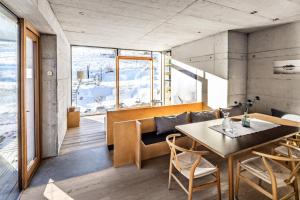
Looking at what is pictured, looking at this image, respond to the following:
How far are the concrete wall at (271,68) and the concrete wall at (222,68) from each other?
0.67 ft

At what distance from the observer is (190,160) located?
7.17ft

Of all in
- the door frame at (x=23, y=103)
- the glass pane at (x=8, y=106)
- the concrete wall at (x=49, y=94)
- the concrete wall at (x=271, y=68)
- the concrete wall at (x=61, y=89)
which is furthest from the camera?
the concrete wall at (x=271, y=68)

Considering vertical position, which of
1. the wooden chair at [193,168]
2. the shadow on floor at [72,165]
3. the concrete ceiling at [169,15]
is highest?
the concrete ceiling at [169,15]

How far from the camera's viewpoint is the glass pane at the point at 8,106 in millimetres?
1922

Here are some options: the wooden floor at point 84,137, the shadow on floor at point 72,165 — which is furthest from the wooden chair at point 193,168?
the wooden floor at point 84,137

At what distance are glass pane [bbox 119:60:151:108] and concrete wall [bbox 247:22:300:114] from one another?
3.87m

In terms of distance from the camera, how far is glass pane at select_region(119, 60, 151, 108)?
22.1 feet

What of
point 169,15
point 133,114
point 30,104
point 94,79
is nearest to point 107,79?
point 94,79

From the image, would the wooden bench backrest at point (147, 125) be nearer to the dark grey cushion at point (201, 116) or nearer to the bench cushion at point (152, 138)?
the bench cushion at point (152, 138)

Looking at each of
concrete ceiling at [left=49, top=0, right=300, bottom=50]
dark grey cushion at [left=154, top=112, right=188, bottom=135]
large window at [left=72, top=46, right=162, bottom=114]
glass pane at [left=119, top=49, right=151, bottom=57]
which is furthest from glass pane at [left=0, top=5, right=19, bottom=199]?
glass pane at [left=119, top=49, right=151, bottom=57]

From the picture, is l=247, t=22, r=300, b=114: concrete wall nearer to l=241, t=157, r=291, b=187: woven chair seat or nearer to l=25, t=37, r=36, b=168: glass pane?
l=241, t=157, r=291, b=187: woven chair seat

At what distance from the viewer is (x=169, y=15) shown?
3070mm

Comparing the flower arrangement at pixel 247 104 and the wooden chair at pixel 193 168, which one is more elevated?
the flower arrangement at pixel 247 104

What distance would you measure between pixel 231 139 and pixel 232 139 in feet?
0.04
